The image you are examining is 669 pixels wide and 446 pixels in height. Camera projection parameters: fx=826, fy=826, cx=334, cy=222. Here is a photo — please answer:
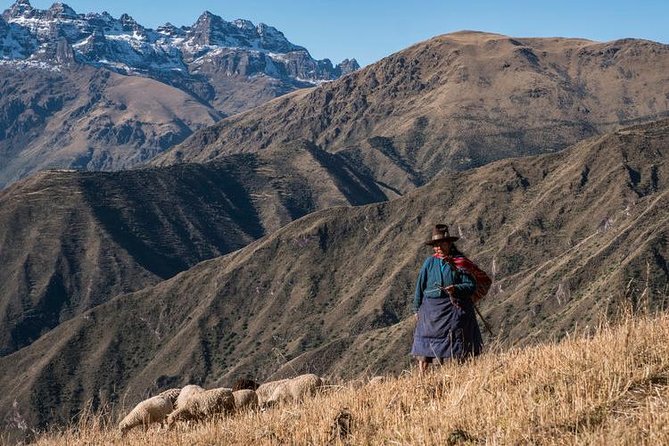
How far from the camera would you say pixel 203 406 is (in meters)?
12.6

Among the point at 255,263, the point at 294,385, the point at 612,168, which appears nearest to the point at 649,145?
the point at 612,168

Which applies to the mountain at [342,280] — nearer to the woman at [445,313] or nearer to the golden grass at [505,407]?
the woman at [445,313]

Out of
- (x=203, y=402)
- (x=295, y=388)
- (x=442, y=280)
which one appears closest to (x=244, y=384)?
(x=295, y=388)

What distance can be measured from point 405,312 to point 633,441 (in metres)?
142

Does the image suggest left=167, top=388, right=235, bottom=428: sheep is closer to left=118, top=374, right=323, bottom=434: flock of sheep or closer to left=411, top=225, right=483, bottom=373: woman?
left=118, top=374, right=323, bottom=434: flock of sheep

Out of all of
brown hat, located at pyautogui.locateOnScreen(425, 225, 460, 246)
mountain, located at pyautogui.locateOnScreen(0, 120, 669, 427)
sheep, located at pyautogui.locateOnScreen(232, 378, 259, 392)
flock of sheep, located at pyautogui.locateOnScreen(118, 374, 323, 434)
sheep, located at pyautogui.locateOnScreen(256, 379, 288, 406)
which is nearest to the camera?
flock of sheep, located at pyautogui.locateOnScreen(118, 374, 323, 434)

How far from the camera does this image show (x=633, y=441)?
6176 mm

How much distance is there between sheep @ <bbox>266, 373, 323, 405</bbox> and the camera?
47.6 feet

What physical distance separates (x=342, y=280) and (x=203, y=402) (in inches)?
6101

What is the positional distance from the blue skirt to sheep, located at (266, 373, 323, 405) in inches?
94.4

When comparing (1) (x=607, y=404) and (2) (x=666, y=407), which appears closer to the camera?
(2) (x=666, y=407)

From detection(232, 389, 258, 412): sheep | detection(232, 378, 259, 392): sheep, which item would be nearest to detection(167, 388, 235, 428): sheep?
detection(232, 389, 258, 412): sheep

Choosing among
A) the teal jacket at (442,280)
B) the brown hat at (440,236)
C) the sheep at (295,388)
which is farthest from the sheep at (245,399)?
the brown hat at (440,236)

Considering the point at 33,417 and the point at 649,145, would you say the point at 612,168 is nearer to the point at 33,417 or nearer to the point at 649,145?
the point at 649,145
